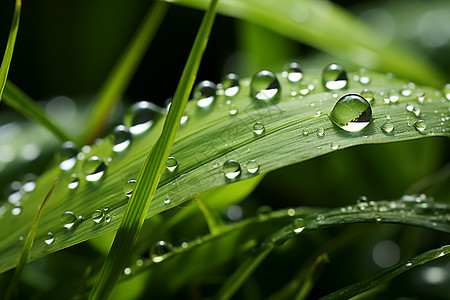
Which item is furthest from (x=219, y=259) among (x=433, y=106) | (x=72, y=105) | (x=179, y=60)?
(x=179, y=60)

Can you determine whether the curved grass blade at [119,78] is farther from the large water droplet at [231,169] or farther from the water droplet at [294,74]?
the large water droplet at [231,169]

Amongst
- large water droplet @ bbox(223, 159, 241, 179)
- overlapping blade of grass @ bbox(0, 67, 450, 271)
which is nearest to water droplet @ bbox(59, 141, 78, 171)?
overlapping blade of grass @ bbox(0, 67, 450, 271)

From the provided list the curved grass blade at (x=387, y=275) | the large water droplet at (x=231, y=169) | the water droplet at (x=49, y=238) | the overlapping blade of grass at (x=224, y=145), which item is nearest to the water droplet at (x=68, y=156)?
the overlapping blade of grass at (x=224, y=145)

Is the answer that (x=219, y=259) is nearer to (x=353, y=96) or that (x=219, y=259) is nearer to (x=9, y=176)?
(x=353, y=96)

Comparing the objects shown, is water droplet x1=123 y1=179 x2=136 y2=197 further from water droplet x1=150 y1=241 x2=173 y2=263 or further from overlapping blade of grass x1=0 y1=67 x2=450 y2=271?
water droplet x1=150 y1=241 x2=173 y2=263

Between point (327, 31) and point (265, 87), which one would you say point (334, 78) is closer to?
point (265, 87)

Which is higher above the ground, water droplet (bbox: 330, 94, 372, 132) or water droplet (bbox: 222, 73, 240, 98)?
water droplet (bbox: 222, 73, 240, 98)
